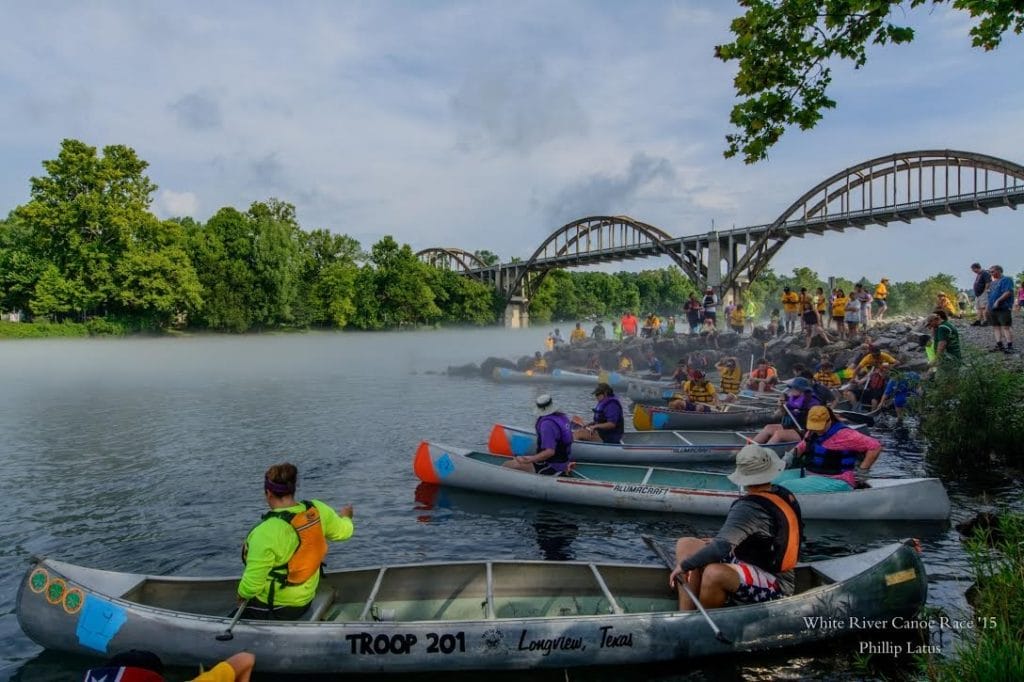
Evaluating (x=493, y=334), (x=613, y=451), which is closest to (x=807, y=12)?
(x=613, y=451)

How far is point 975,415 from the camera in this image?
42.1 ft

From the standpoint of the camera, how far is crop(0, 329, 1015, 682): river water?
9.73 m

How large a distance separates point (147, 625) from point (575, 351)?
129 feet

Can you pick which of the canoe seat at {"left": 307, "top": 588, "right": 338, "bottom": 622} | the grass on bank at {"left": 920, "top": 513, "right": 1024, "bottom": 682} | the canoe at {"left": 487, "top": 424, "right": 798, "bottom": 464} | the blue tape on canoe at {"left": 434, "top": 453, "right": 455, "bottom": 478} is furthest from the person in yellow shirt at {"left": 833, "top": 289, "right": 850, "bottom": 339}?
the canoe seat at {"left": 307, "top": 588, "right": 338, "bottom": 622}

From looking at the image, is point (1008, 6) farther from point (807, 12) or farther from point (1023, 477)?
point (1023, 477)

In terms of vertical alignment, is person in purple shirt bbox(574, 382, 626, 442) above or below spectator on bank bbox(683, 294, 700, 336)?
below

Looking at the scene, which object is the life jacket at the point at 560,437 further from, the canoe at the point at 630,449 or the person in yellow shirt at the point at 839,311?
the person in yellow shirt at the point at 839,311

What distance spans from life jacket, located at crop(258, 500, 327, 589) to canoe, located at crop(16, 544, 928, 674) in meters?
0.47

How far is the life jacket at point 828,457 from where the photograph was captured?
10891 mm

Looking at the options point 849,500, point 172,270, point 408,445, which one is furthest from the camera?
point 172,270

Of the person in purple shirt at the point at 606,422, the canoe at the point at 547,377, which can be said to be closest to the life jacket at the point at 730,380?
the person in purple shirt at the point at 606,422

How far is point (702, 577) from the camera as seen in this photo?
264 inches

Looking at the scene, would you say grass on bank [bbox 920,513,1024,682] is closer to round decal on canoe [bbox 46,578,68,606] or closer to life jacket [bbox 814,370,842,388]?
round decal on canoe [bbox 46,578,68,606]

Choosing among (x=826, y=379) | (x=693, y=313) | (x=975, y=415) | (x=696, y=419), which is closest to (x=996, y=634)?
(x=975, y=415)
